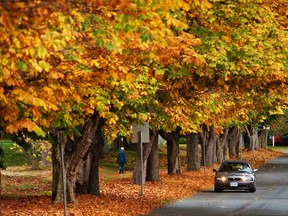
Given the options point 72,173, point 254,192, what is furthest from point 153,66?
point 254,192

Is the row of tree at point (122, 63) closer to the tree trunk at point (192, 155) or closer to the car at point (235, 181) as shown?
the car at point (235, 181)

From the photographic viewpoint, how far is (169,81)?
28125 millimetres

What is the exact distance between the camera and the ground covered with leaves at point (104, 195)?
27.2 meters

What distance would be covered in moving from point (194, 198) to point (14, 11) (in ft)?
82.3

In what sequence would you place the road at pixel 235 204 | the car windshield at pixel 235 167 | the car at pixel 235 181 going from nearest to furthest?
the road at pixel 235 204 → the car at pixel 235 181 → the car windshield at pixel 235 167

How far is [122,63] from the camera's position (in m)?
17.9

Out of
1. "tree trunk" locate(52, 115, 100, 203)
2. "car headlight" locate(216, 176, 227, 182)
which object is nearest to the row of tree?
"tree trunk" locate(52, 115, 100, 203)

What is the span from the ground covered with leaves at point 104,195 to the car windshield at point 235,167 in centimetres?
156

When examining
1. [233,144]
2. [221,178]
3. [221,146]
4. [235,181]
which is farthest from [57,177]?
[233,144]

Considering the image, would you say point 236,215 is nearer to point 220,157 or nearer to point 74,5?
point 74,5

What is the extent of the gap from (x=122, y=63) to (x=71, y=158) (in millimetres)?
12814

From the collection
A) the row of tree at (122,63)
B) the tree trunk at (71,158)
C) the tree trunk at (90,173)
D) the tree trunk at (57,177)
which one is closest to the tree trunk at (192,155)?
the row of tree at (122,63)

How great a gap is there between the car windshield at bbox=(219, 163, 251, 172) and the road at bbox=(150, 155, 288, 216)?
1051 mm

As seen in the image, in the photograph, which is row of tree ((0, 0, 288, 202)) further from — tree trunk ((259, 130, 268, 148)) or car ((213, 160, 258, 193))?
tree trunk ((259, 130, 268, 148))
